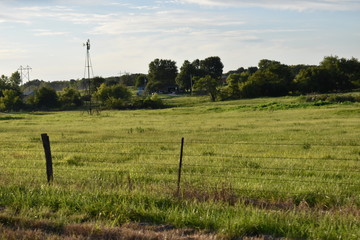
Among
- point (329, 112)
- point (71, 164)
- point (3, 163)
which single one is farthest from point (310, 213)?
point (329, 112)

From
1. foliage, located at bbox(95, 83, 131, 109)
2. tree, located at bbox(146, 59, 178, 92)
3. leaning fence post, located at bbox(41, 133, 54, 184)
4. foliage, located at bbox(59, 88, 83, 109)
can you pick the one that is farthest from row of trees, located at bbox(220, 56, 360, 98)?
leaning fence post, located at bbox(41, 133, 54, 184)

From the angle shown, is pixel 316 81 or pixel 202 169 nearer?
pixel 202 169

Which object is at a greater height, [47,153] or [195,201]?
[47,153]

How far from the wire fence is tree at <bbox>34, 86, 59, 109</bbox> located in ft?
254

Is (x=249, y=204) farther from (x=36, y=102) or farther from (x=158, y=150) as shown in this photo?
(x=36, y=102)

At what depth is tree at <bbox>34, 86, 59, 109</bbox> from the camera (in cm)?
9681

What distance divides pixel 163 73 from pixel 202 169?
125 metres

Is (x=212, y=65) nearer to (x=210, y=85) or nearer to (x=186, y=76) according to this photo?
(x=186, y=76)

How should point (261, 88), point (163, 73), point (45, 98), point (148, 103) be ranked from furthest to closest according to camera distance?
point (163, 73)
point (45, 98)
point (261, 88)
point (148, 103)

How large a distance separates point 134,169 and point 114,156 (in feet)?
13.6

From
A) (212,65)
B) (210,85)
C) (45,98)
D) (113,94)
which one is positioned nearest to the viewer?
(113,94)

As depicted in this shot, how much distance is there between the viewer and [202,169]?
47.1 ft

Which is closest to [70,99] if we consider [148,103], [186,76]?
[148,103]

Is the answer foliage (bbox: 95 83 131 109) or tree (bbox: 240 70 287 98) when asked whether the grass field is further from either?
tree (bbox: 240 70 287 98)
